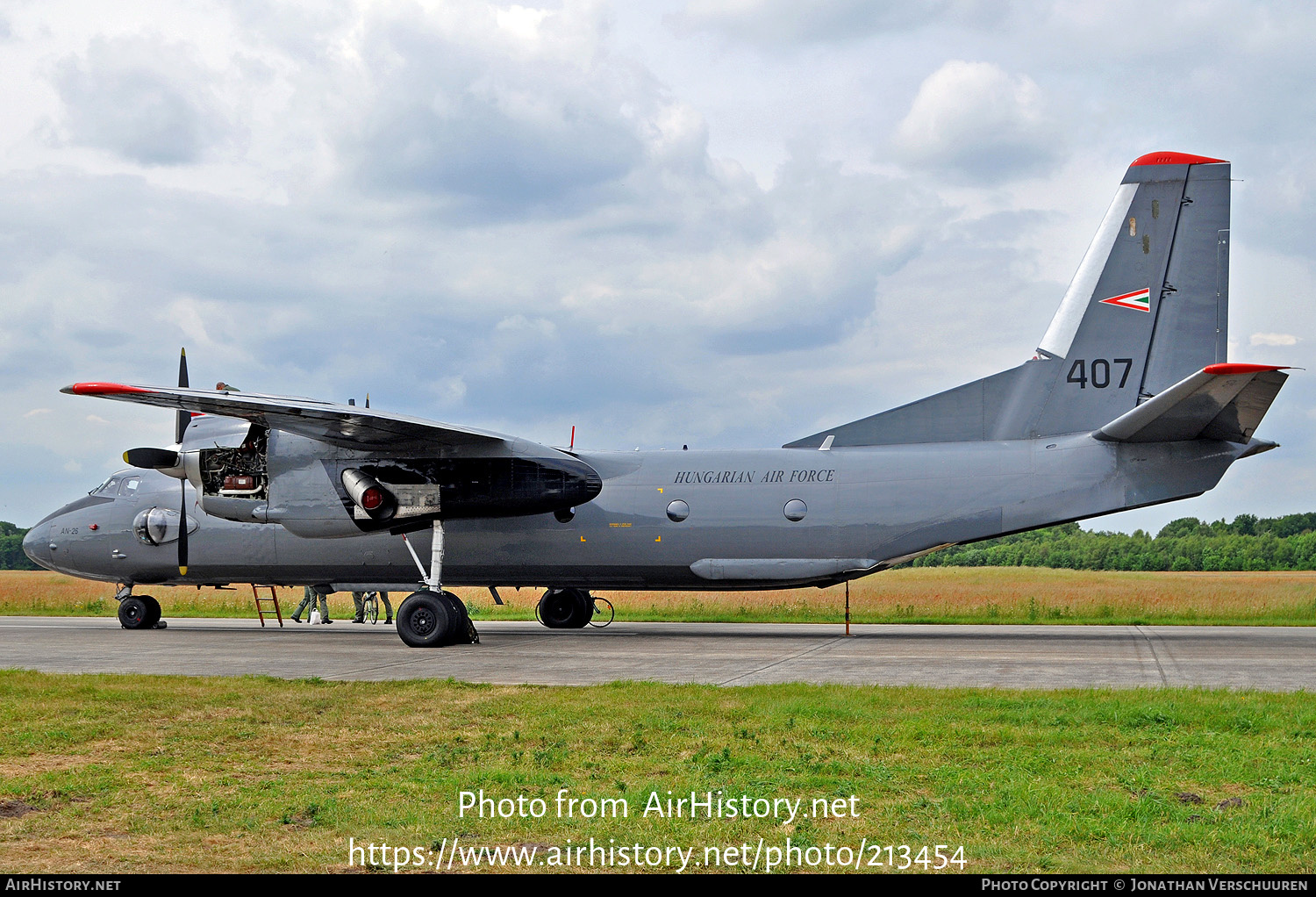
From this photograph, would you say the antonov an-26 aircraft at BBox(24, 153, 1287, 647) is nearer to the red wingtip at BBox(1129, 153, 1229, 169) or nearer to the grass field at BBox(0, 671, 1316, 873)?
the red wingtip at BBox(1129, 153, 1229, 169)

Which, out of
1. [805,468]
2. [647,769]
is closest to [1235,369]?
[805,468]

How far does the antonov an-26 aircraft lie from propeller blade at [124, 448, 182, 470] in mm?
32

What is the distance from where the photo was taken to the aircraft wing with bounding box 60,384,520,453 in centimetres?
1585

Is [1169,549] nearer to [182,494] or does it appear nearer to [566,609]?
[566,609]

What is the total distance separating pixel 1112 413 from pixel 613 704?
1158 centimetres

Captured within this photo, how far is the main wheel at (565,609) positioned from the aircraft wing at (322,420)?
548 cm

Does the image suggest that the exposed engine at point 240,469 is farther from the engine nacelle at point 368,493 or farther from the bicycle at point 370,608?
the bicycle at point 370,608

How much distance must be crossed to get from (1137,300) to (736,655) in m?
9.03

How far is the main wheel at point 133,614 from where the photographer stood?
22891 millimetres

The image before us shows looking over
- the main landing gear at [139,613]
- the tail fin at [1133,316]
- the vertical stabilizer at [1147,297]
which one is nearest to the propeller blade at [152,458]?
the main landing gear at [139,613]

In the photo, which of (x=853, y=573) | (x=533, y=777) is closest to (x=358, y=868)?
(x=533, y=777)

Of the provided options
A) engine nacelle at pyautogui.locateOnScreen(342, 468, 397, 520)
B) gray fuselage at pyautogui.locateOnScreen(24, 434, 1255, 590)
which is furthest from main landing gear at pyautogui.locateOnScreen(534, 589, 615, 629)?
engine nacelle at pyautogui.locateOnScreen(342, 468, 397, 520)

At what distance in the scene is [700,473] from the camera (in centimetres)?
1984
